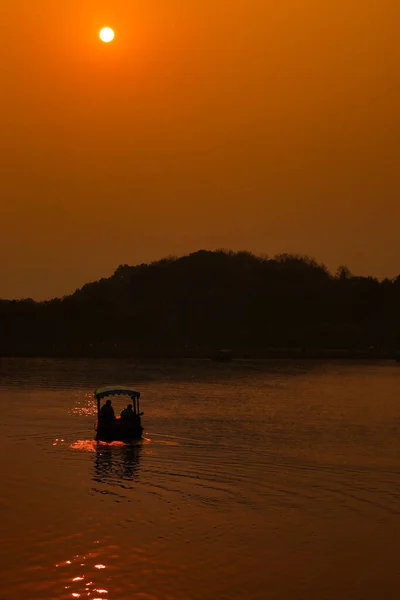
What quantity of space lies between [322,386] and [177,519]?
95500mm

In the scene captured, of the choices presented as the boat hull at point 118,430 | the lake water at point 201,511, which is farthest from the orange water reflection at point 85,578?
the boat hull at point 118,430

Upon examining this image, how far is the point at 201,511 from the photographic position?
31422 millimetres

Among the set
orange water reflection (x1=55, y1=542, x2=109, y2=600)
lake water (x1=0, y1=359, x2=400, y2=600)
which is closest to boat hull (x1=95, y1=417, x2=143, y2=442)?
lake water (x1=0, y1=359, x2=400, y2=600)

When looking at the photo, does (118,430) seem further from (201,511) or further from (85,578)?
(85,578)

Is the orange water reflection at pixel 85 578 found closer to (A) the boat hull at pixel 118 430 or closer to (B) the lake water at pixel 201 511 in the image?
(B) the lake water at pixel 201 511

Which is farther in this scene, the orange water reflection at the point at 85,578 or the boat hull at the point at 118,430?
the boat hull at the point at 118,430

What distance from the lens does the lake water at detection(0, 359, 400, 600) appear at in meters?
Answer: 23.1

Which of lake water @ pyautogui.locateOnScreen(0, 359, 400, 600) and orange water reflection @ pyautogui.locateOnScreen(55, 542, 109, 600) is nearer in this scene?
orange water reflection @ pyautogui.locateOnScreen(55, 542, 109, 600)

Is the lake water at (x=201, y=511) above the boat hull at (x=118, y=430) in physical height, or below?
below

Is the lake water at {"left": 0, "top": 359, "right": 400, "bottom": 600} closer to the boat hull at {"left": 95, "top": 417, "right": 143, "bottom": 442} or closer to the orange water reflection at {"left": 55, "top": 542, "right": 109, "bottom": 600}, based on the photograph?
the orange water reflection at {"left": 55, "top": 542, "right": 109, "bottom": 600}

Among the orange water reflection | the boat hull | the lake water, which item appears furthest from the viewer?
the boat hull

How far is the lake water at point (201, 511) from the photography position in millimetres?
23141

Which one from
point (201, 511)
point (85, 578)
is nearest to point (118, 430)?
point (201, 511)

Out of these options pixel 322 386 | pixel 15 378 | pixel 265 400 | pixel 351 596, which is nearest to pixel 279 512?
pixel 351 596
